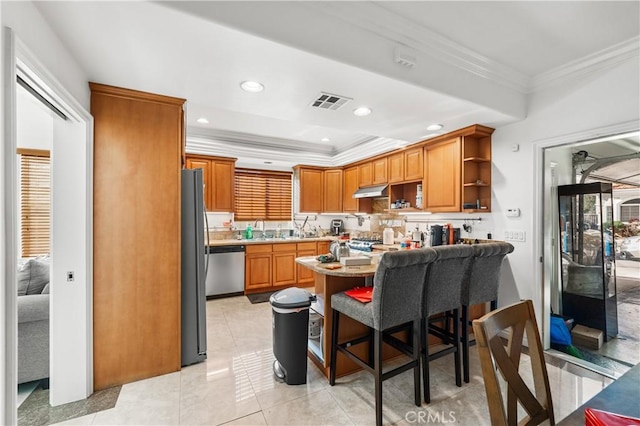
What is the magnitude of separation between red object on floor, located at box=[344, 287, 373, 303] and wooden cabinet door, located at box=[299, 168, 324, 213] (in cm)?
350

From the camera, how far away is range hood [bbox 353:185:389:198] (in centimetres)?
463

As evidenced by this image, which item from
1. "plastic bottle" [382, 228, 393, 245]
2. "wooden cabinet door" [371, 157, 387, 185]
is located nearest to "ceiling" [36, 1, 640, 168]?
"wooden cabinet door" [371, 157, 387, 185]

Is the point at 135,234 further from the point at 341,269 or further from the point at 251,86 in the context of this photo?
the point at 341,269

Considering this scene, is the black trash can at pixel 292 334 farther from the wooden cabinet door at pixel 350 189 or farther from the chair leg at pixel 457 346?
the wooden cabinet door at pixel 350 189

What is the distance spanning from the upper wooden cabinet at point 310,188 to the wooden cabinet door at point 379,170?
130 cm

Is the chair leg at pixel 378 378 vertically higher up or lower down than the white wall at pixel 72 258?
lower down

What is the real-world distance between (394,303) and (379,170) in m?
3.20

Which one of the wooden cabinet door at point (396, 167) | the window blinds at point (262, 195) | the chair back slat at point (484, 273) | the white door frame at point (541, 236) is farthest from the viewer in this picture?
the window blinds at point (262, 195)

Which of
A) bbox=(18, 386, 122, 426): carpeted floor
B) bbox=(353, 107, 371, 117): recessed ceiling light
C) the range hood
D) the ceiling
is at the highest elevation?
the ceiling

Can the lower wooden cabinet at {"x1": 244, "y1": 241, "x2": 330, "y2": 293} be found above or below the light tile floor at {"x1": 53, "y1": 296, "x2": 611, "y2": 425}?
above

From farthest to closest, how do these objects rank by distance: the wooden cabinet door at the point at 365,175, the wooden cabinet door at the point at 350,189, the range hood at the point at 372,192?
1. the wooden cabinet door at the point at 350,189
2. the wooden cabinet door at the point at 365,175
3. the range hood at the point at 372,192

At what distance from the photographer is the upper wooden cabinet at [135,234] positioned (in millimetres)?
2215

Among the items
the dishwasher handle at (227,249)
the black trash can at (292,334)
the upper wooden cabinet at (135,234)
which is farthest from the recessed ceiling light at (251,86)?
the dishwasher handle at (227,249)

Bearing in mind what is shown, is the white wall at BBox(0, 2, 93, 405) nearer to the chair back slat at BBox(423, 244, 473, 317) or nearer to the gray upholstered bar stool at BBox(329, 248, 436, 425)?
the gray upholstered bar stool at BBox(329, 248, 436, 425)
